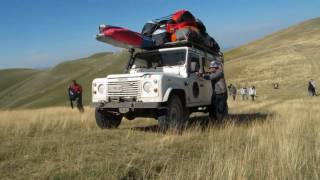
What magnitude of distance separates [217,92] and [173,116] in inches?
107

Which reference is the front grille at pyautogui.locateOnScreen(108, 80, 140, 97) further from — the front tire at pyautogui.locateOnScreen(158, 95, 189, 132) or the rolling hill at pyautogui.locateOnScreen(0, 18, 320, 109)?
the rolling hill at pyautogui.locateOnScreen(0, 18, 320, 109)

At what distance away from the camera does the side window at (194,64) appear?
1251 cm

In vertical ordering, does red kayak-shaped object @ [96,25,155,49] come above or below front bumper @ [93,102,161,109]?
above

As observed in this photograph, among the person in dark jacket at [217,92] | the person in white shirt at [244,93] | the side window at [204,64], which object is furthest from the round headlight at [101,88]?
the person in white shirt at [244,93]

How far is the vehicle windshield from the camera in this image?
12633mm

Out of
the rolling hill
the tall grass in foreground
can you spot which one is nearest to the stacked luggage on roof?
the tall grass in foreground

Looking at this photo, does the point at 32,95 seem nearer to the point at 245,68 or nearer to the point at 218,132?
the point at 245,68

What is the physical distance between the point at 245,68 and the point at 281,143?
2535 inches

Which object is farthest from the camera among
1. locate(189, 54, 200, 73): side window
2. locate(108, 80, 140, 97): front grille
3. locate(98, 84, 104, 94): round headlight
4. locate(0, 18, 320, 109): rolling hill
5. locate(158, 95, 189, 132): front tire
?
locate(0, 18, 320, 109): rolling hill

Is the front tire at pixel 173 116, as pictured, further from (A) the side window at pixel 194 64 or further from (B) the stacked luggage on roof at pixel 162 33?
(B) the stacked luggage on roof at pixel 162 33

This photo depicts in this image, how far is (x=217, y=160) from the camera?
681cm

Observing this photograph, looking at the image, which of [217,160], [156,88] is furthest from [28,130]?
[217,160]

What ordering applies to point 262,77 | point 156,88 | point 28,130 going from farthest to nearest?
1. point 262,77
2. point 28,130
3. point 156,88

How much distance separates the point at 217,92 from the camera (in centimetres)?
1340
